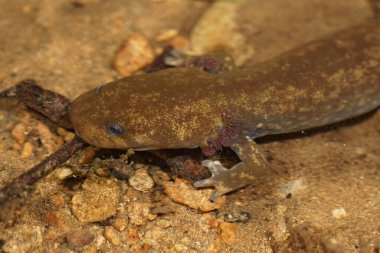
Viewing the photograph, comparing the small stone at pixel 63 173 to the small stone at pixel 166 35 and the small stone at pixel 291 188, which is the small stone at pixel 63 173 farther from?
the small stone at pixel 166 35

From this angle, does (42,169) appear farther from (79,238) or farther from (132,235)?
(132,235)

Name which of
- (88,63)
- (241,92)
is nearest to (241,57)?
(241,92)

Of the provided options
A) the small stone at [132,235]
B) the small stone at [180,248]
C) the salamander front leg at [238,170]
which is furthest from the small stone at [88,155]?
the small stone at [180,248]

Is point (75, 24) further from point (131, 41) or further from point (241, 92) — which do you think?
point (241, 92)

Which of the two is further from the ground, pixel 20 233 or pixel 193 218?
pixel 20 233

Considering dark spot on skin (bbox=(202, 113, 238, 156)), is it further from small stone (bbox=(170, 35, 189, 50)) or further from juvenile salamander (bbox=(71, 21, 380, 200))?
small stone (bbox=(170, 35, 189, 50))

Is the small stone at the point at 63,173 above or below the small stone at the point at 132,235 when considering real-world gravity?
above

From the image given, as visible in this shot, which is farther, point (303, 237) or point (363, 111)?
point (363, 111)
